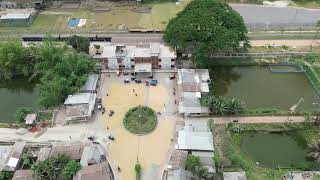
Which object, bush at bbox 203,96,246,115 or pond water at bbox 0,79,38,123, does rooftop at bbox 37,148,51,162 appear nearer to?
pond water at bbox 0,79,38,123

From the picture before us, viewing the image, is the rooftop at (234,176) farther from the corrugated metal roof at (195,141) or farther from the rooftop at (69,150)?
the rooftop at (69,150)

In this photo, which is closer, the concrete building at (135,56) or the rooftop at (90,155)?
the rooftop at (90,155)

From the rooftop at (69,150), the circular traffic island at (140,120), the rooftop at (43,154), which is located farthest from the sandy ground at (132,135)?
the rooftop at (43,154)

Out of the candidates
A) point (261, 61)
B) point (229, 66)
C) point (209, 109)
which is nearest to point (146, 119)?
point (209, 109)

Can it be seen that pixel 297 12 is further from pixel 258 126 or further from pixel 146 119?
pixel 146 119

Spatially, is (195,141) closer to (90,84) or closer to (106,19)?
(90,84)

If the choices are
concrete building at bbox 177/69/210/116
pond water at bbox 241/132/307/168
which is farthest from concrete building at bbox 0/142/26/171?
pond water at bbox 241/132/307/168

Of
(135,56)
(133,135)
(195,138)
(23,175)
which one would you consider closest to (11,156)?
(23,175)
